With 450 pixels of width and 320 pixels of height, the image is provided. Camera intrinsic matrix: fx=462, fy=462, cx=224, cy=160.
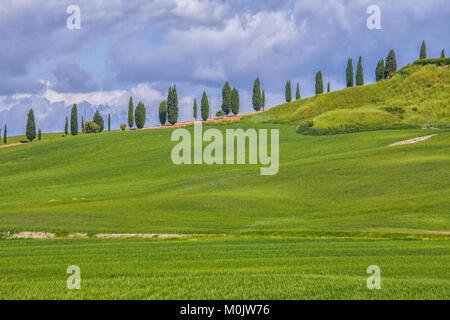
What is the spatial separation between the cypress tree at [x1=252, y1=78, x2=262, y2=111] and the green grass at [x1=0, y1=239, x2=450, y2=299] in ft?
416

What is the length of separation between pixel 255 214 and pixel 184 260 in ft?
62.9

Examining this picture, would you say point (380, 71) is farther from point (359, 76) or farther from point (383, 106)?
point (383, 106)

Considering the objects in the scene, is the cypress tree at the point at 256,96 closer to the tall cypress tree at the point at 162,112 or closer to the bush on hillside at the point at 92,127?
the tall cypress tree at the point at 162,112

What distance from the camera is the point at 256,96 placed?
150250 millimetres

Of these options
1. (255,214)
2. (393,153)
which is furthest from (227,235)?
(393,153)

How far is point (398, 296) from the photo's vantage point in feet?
38.2

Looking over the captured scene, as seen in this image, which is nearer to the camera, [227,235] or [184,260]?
[184,260]

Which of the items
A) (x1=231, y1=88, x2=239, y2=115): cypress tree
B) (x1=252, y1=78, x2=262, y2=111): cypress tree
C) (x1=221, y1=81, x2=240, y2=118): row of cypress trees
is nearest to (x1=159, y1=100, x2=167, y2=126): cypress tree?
(x1=221, y1=81, x2=240, y2=118): row of cypress trees

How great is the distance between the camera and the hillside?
97188 millimetres

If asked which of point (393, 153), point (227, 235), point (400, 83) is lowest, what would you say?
point (227, 235)

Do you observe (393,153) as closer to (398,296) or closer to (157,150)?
(157,150)

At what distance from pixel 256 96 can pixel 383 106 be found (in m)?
49.6

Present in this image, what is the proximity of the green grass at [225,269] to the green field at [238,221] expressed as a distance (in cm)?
6
